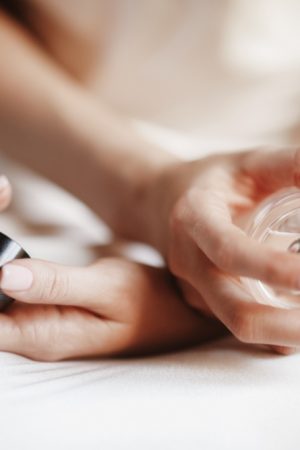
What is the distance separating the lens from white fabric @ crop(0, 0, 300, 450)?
0.47m

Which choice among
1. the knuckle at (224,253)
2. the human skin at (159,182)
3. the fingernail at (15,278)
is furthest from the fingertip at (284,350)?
the fingernail at (15,278)

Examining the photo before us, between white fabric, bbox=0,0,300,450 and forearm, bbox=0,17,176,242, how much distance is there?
3cm

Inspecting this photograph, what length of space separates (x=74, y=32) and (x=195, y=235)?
1.33 feet

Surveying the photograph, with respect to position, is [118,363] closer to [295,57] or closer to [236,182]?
[236,182]

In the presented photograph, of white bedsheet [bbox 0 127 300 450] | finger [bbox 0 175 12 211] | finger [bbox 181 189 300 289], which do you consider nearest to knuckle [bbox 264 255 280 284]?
finger [bbox 181 189 300 289]

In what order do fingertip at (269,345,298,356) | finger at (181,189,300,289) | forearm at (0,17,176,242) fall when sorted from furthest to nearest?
forearm at (0,17,176,242)
fingertip at (269,345,298,356)
finger at (181,189,300,289)

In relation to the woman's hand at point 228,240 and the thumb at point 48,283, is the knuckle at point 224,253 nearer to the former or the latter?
the woman's hand at point 228,240

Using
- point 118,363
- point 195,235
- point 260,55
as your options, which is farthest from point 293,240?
point 260,55

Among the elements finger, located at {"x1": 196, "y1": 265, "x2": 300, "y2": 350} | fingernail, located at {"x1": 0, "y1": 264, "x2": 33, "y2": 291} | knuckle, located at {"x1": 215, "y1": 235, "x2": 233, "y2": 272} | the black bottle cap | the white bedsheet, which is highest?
knuckle, located at {"x1": 215, "y1": 235, "x2": 233, "y2": 272}

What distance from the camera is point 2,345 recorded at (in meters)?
0.54

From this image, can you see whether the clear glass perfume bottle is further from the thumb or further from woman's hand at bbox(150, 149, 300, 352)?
the thumb

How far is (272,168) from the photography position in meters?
0.58

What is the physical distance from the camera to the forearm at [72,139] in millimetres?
765

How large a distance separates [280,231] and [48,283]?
192 millimetres
